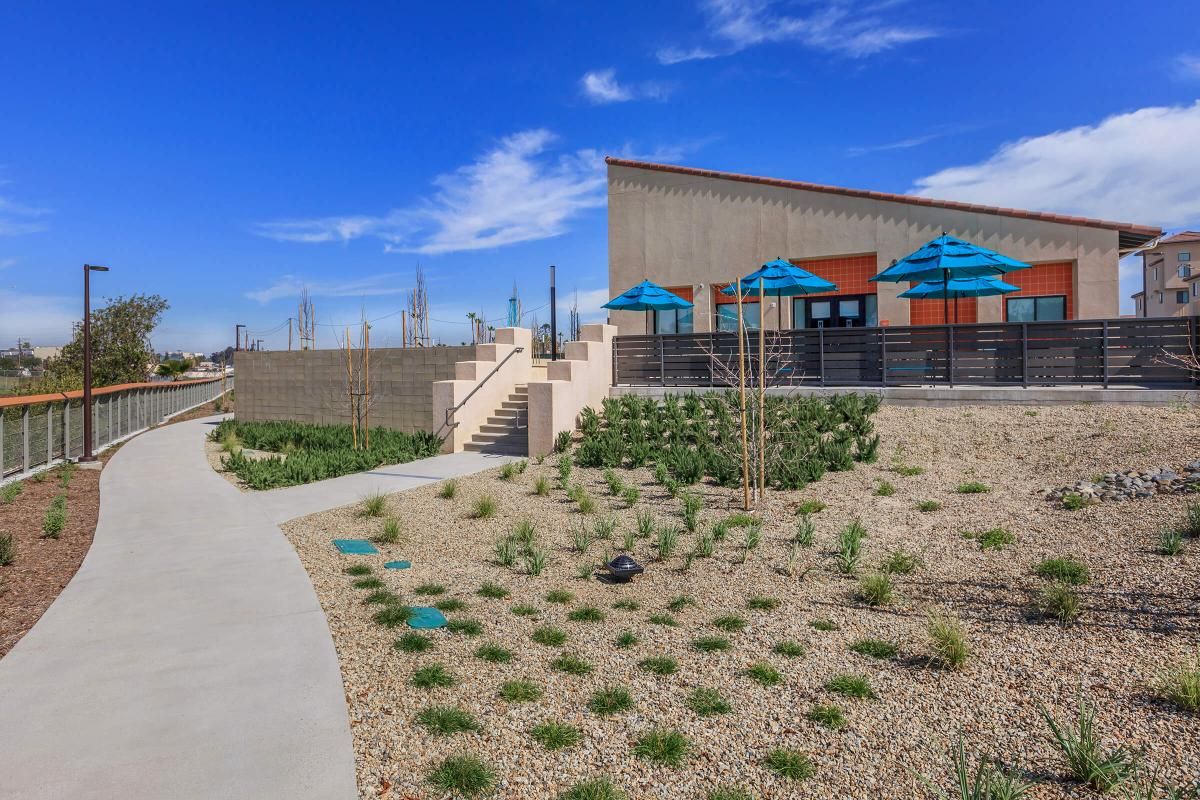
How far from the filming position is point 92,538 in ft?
26.9

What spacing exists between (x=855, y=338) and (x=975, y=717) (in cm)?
1124

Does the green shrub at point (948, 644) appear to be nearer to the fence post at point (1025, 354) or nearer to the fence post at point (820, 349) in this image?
the fence post at point (1025, 354)

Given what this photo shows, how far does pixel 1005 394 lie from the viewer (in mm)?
12438

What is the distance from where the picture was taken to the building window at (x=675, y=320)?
22203 mm

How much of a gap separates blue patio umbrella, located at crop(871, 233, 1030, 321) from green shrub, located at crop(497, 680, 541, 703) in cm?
1252

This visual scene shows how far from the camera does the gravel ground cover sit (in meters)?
3.38

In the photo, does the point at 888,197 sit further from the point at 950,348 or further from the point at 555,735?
the point at 555,735

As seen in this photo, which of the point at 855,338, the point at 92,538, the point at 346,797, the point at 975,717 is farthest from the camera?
the point at 855,338

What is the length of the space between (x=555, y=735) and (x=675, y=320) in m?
19.4

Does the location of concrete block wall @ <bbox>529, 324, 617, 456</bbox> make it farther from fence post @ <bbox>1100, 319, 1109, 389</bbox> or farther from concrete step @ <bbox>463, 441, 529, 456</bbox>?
fence post @ <bbox>1100, 319, 1109, 389</bbox>

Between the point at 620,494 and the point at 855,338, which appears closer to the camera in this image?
the point at 620,494

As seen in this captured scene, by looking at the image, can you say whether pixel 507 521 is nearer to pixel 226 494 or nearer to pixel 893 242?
pixel 226 494

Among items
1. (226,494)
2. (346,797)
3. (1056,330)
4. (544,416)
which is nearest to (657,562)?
(346,797)

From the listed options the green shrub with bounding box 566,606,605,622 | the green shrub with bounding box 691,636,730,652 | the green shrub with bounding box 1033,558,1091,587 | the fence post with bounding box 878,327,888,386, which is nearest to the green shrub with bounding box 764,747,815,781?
the green shrub with bounding box 691,636,730,652
